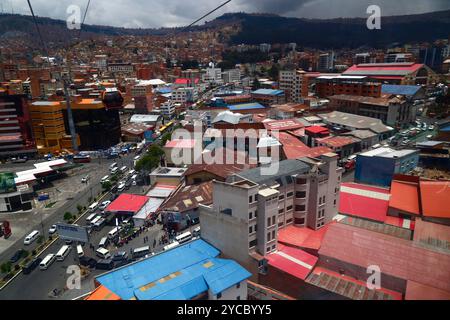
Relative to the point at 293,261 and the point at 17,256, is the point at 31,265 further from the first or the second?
the point at 293,261

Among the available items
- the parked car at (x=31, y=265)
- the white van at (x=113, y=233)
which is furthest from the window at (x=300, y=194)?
the parked car at (x=31, y=265)

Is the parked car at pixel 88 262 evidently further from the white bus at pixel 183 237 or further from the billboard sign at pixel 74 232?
the white bus at pixel 183 237

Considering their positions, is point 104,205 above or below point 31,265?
above

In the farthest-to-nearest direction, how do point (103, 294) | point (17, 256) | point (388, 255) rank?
point (17, 256) → point (388, 255) → point (103, 294)

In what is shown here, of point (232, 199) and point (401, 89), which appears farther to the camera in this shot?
point (401, 89)

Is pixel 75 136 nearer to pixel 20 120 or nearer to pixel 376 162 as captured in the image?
pixel 20 120

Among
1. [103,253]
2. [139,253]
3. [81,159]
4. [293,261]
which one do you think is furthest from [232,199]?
[81,159]
